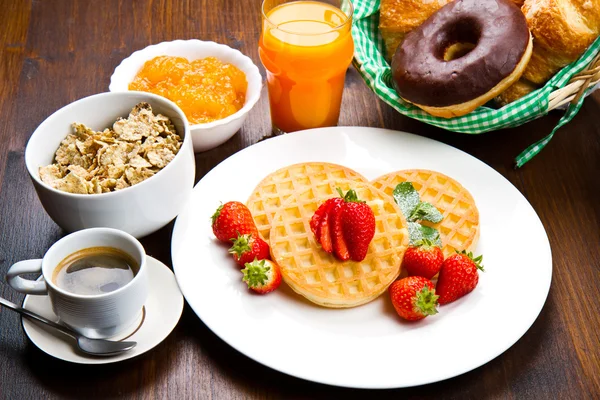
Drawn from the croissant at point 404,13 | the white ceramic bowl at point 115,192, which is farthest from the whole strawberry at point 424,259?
the croissant at point 404,13

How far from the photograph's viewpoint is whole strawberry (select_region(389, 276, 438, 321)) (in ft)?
4.36

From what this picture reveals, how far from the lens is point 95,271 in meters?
1.30

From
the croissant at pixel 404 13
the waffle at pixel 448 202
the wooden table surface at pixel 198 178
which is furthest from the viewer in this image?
the croissant at pixel 404 13

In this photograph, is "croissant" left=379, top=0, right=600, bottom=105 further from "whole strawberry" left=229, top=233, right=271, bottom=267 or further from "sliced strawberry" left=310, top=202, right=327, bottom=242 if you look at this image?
"whole strawberry" left=229, top=233, right=271, bottom=267

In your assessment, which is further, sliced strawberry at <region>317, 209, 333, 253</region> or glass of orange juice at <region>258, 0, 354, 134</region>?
glass of orange juice at <region>258, 0, 354, 134</region>

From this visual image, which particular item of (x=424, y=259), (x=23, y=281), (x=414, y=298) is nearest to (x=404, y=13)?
(x=424, y=259)

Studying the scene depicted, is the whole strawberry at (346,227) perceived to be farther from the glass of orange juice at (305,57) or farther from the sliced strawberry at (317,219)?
the glass of orange juice at (305,57)

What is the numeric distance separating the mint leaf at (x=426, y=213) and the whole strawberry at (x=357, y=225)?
163 mm

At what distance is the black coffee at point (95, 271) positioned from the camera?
1.27 metres

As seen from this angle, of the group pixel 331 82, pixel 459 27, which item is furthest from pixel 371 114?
pixel 459 27

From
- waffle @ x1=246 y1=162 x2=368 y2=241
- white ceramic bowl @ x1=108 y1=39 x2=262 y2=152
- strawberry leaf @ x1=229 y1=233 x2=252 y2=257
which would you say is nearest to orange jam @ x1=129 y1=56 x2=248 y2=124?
white ceramic bowl @ x1=108 y1=39 x2=262 y2=152

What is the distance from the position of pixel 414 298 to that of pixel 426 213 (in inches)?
11.3

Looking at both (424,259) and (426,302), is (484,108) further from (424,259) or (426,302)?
(426,302)

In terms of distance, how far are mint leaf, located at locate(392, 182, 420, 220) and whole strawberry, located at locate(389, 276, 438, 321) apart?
233mm
